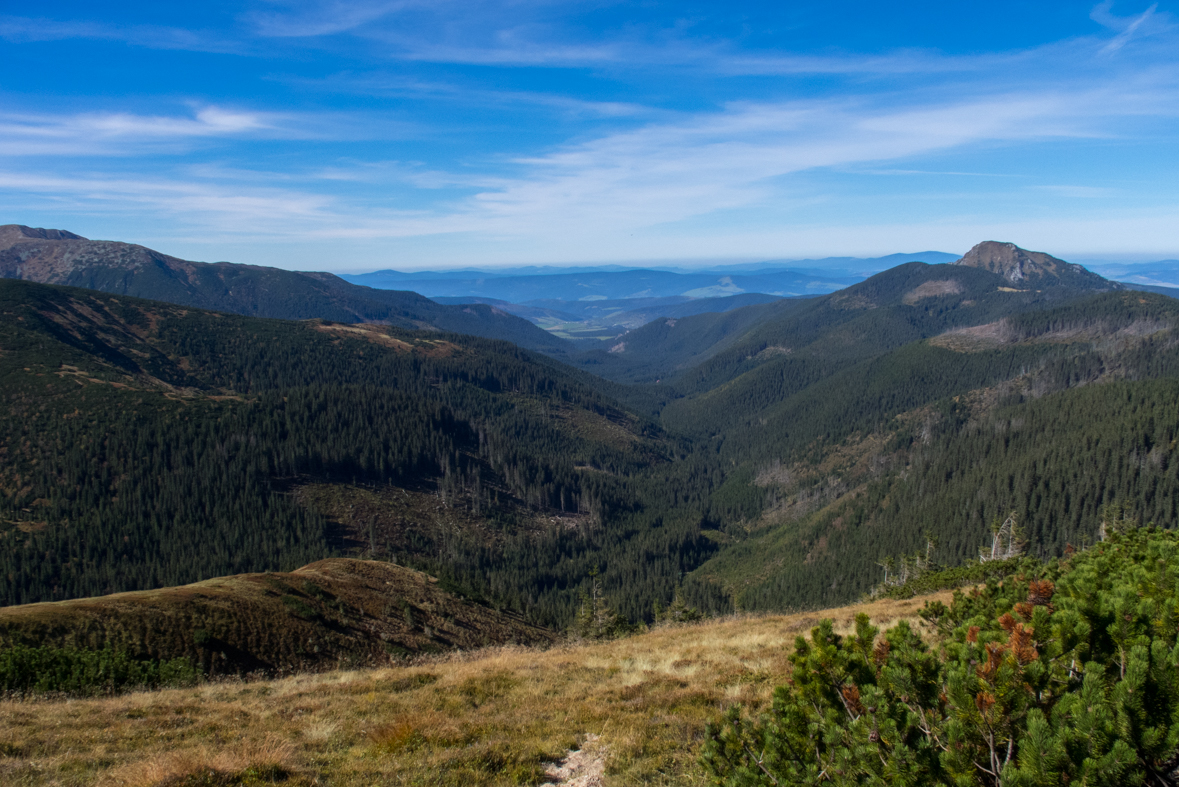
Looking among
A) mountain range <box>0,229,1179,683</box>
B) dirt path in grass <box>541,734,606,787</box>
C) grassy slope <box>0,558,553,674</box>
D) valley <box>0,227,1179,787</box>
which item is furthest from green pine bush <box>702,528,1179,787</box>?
mountain range <box>0,229,1179,683</box>

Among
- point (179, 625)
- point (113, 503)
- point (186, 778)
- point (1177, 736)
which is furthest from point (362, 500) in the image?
point (1177, 736)

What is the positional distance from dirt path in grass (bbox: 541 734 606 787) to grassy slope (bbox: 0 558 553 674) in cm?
2705

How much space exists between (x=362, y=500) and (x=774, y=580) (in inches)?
4043

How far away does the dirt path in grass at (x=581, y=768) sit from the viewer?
10508 mm

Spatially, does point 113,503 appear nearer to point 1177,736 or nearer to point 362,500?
point 362,500

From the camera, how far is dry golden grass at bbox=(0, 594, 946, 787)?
35.2 ft

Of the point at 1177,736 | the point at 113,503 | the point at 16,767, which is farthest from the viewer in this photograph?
the point at 113,503

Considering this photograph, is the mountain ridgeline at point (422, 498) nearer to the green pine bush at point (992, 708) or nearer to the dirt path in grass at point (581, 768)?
the dirt path in grass at point (581, 768)

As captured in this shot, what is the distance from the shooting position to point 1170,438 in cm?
12212

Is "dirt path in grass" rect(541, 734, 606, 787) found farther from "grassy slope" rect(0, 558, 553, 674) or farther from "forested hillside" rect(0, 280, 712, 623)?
"forested hillside" rect(0, 280, 712, 623)

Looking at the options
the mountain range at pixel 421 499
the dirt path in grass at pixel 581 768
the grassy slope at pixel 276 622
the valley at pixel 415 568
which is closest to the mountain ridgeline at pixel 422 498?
the mountain range at pixel 421 499

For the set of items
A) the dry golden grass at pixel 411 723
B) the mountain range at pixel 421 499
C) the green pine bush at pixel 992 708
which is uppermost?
the green pine bush at pixel 992 708

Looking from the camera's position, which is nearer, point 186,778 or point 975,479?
point 186,778

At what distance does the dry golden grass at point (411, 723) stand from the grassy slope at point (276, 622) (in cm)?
1353
